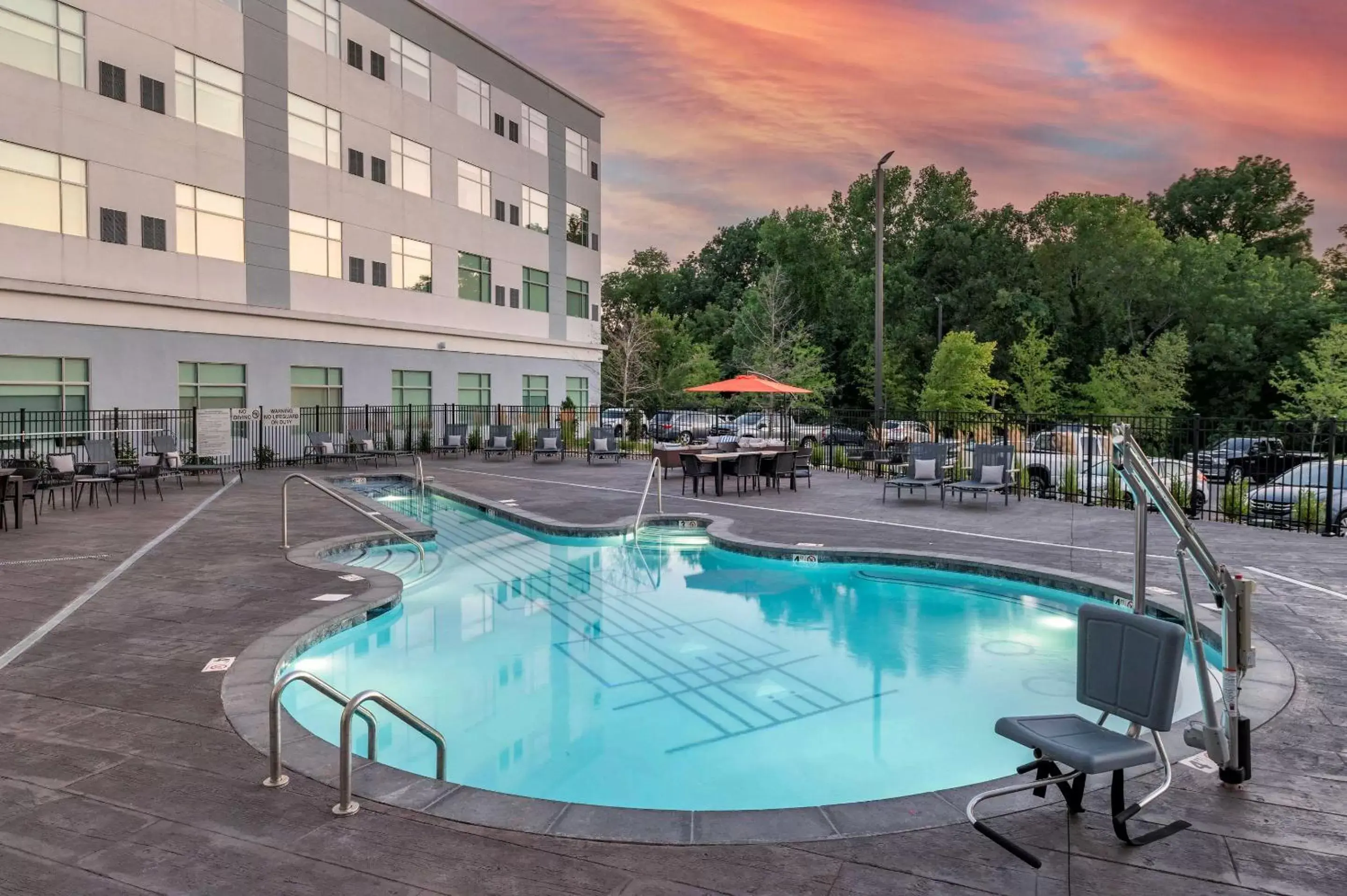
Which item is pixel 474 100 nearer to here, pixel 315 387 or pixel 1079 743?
pixel 315 387

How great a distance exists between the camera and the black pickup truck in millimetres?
15461

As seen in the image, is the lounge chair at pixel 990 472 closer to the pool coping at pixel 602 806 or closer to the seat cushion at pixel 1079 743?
the pool coping at pixel 602 806

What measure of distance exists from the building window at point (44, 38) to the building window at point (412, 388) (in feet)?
40.6

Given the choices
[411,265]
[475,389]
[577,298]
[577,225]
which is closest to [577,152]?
[577,225]

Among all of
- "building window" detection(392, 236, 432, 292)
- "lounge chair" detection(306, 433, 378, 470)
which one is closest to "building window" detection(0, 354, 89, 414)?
"lounge chair" detection(306, 433, 378, 470)

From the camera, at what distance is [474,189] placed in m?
32.2

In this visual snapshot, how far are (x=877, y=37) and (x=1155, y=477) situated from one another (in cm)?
1877

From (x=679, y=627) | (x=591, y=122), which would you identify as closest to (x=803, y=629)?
(x=679, y=627)

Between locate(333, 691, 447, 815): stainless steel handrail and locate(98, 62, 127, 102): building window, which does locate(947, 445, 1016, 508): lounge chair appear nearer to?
locate(333, 691, 447, 815): stainless steel handrail

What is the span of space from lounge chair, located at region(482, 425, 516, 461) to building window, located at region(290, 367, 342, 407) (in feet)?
16.4

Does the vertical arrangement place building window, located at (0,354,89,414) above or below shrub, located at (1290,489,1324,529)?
above

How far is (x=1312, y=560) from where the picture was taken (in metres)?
10.3

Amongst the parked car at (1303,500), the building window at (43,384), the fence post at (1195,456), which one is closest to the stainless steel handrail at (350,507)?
the building window at (43,384)

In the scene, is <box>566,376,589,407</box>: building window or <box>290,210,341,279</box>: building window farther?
<box>566,376,589,407</box>: building window
